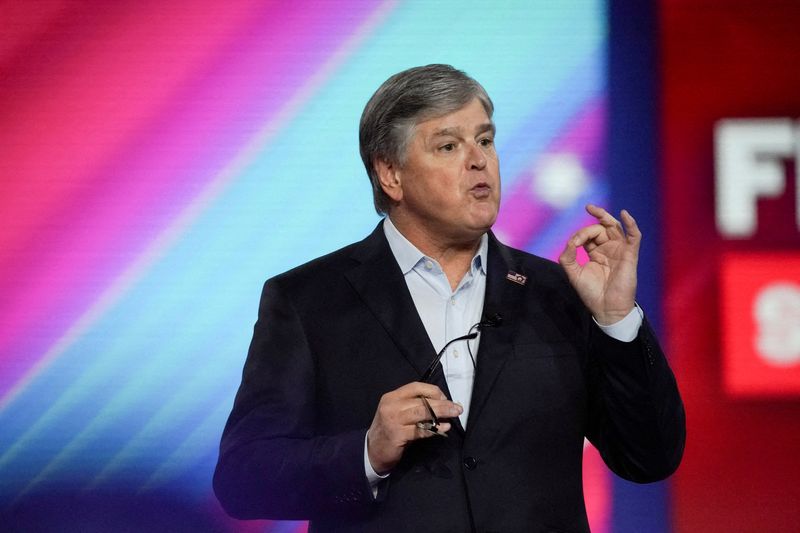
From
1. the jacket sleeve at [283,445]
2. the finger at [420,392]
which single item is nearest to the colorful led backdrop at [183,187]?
the jacket sleeve at [283,445]

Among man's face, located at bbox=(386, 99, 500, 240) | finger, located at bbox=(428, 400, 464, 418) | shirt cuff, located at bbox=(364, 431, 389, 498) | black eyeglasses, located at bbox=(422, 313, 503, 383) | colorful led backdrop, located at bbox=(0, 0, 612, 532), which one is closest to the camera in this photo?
finger, located at bbox=(428, 400, 464, 418)

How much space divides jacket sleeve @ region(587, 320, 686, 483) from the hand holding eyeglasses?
398 millimetres

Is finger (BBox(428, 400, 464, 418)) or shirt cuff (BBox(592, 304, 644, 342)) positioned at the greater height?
shirt cuff (BBox(592, 304, 644, 342))

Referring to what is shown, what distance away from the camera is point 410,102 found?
2266 mm

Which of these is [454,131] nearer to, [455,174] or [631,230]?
[455,174]

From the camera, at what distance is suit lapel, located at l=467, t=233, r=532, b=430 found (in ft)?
6.61

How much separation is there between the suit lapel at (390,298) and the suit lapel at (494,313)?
2.8 inches

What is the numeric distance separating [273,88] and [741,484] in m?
1.97

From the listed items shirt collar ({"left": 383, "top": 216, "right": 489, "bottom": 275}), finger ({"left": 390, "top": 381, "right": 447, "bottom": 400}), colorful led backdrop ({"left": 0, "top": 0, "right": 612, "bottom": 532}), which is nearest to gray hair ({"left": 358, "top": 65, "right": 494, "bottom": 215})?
shirt collar ({"left": 383, "top": 216, "right": 489, "bottom": 275})

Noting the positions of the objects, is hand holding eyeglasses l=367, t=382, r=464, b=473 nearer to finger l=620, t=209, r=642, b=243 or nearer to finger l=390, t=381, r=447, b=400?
finger l=390, t=381, r=447, b=400

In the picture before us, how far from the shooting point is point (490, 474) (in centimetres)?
198

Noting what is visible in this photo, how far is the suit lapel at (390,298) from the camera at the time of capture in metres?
2.04

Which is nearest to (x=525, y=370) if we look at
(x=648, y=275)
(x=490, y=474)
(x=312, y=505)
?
(x=490, y=474)

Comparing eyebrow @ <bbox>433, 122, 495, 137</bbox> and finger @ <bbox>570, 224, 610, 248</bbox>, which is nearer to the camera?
finger @ <bbox>570, 224, 610, 248</bbox>
